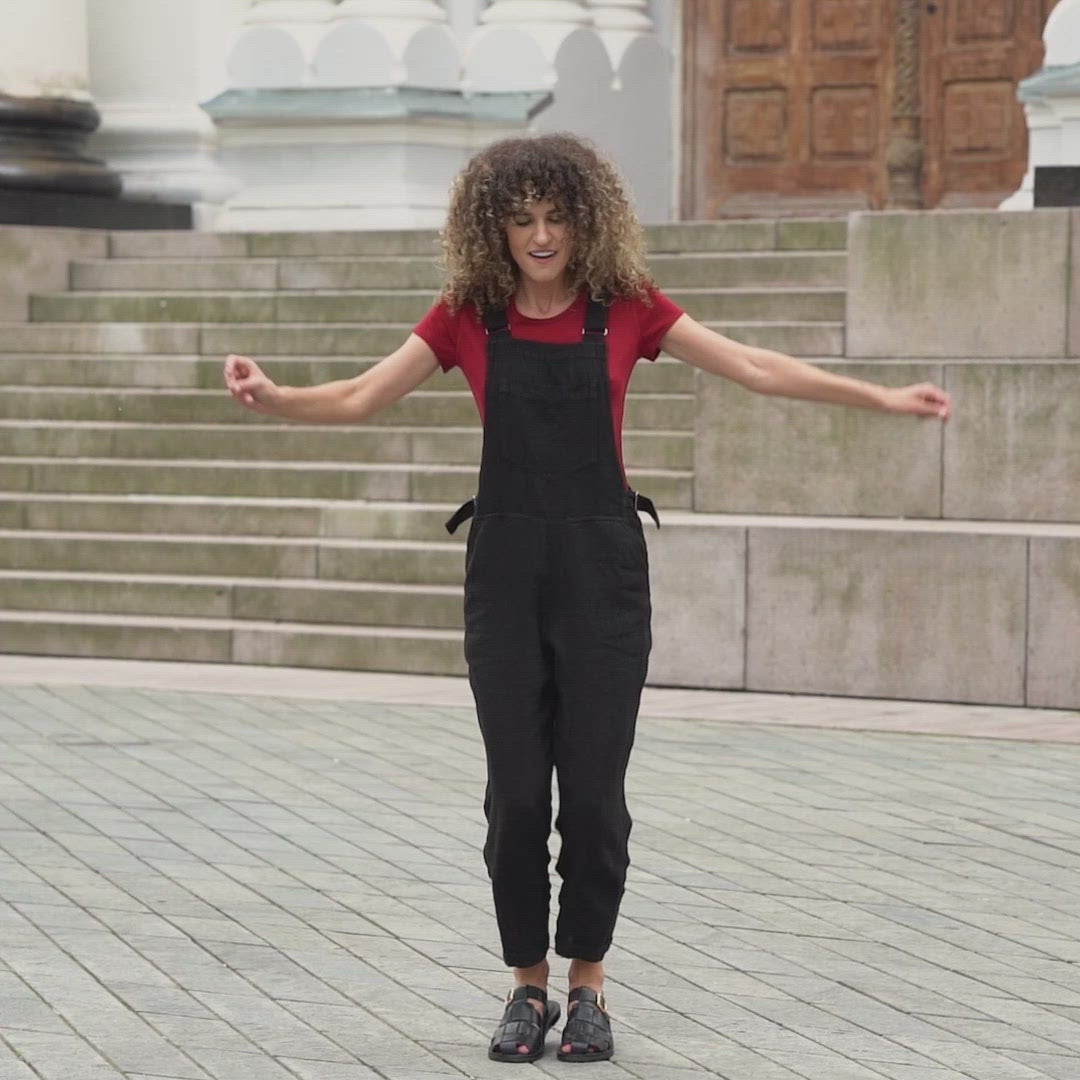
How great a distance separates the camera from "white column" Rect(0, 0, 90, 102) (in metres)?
15.0

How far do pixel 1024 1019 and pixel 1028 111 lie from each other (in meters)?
8.72

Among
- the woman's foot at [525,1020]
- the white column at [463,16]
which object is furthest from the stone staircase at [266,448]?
the woman's foot at [525,1020]

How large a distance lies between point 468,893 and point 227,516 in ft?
18.1

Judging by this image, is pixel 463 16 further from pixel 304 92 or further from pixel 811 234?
pixel 811 234

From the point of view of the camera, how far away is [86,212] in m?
14.9

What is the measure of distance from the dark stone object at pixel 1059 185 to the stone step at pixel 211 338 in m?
1.40

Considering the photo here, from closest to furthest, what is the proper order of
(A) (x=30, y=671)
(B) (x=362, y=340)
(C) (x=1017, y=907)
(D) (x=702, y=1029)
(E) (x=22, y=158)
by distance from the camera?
(D) (x=702, y=1029), (C) (x=1017, y=907), (A) (x=30, y=671), (B) (x=362, y=340), (E) (x=22, y=158)

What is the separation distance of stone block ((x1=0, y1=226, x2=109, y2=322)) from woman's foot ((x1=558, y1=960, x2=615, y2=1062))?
934cm

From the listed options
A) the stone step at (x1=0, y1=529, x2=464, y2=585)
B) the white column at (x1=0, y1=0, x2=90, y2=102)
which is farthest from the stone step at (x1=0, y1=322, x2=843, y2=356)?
the white column at (x1=0, y1=0, x2=90, y2=102)

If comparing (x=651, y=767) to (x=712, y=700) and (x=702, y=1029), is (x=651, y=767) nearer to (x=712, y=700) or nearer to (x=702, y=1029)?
(x=712, y=700)

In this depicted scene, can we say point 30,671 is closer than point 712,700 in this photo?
No

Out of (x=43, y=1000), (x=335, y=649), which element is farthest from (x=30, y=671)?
(x=43, y=1000)

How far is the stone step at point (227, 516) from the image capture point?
11.6 meters

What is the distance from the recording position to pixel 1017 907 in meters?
6.55
